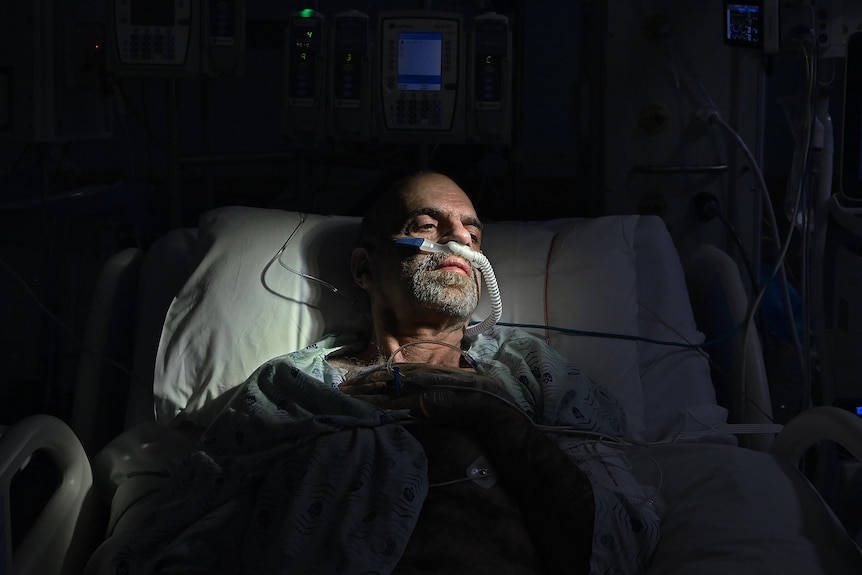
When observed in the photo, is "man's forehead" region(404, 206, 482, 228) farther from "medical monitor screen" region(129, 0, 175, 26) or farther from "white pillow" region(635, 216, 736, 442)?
"medical monitor screen" region(129, 0, 175, 26)

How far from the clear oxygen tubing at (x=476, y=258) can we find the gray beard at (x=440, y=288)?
0.8 inches

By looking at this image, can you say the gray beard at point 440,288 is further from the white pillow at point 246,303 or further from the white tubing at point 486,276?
the white pillow at point 246,303

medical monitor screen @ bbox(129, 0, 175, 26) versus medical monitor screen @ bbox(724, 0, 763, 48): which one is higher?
medical monitor screen @ bbox(129, 0, 175, 26)

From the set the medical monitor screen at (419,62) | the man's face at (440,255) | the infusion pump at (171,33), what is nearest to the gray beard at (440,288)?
the man's face at (440,255)

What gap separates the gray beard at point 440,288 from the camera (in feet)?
6.56

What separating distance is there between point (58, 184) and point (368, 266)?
223 centimetres

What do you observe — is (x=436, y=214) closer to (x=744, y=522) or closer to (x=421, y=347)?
(x=421, y=347)

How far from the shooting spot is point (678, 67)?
2.83 meters

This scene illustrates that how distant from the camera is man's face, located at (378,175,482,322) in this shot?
2.01 metres

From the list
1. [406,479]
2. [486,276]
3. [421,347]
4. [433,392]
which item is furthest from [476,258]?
[406,479]

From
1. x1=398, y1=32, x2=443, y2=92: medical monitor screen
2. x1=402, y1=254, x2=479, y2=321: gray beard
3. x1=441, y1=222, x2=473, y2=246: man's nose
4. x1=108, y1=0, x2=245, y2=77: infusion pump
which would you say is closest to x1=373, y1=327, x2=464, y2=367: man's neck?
x1=402, y1=254, x2=479, y2=321: gray beard

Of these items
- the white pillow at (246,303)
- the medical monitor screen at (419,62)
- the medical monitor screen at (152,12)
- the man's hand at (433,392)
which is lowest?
the man's hand at (433,392)

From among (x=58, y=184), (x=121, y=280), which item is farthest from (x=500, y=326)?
(x=58, y=184)

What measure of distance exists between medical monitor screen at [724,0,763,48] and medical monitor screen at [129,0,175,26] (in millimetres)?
1631
